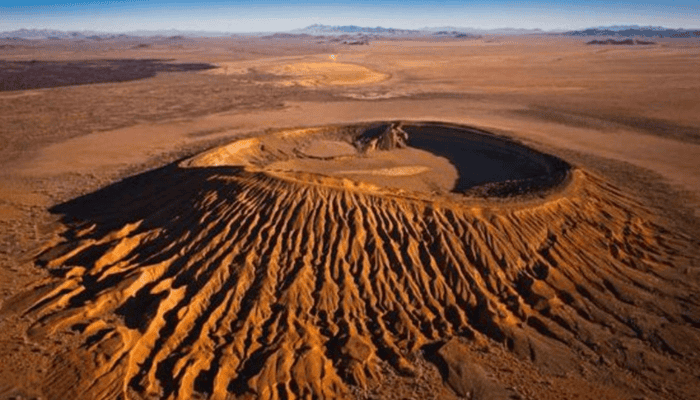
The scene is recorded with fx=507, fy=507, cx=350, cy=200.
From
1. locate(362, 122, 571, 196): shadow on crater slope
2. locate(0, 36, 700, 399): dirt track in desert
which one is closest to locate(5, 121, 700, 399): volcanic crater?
locate(0, 36, 700, 399): dirt track in desert

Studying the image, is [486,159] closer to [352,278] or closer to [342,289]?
[352,278]

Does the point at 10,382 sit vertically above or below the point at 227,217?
below

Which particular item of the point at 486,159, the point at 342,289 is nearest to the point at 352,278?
the point at 342,289

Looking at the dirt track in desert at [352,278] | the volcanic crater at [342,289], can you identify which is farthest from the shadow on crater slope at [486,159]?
the volcanic crater at [342,289]

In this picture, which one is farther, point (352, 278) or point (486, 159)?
point (486, 159)

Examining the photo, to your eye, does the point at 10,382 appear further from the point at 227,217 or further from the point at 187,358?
the point at 227,217

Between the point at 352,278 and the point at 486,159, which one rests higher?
the point at 486,159

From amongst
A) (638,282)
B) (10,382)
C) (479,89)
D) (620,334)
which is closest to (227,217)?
(10,382)

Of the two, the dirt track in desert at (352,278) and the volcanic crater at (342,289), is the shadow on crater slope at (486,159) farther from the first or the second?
the volcanic crater at (342,289)
